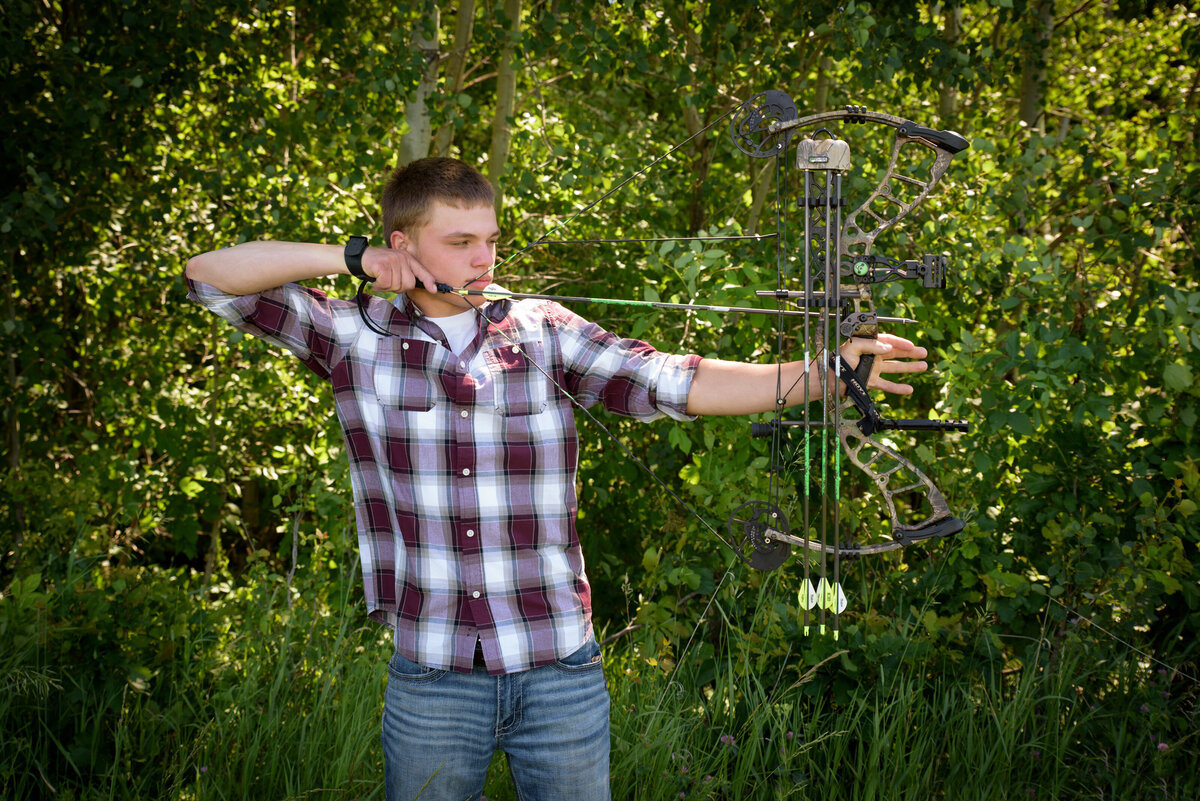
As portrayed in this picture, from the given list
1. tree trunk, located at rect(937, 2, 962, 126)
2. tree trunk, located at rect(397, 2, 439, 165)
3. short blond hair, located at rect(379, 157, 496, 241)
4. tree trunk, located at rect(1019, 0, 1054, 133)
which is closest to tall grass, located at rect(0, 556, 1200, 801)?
short blond hair, located at rect(379, 157, 496, 241)

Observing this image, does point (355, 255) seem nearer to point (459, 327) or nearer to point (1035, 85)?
point (459, 327)

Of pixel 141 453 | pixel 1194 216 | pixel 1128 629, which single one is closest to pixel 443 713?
pixel 1128 629

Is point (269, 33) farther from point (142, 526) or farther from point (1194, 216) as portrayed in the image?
point (1194, 216)

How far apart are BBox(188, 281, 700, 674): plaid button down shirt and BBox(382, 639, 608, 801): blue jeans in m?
0.04

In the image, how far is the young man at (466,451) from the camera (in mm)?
1698

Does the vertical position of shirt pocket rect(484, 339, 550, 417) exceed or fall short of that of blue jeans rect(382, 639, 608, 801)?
it exceeds it

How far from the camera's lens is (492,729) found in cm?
172

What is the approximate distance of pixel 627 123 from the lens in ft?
16.9

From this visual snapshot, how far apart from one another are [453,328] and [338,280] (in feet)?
6.13

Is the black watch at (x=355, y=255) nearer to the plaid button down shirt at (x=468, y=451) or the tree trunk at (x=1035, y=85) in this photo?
the plaid button down shirt at (x=468, y=451)

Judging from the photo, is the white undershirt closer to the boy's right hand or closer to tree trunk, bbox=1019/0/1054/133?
the boy's right hand

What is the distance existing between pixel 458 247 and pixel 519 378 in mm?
254

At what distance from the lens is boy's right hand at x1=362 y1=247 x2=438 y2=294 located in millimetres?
1727

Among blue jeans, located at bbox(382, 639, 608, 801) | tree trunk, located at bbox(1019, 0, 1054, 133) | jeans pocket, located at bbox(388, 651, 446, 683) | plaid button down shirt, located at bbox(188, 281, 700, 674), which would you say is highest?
tree trunk, located at bbox(1019, 0, 1054, 133)
